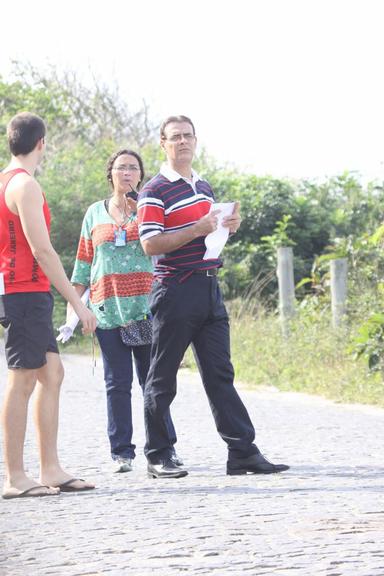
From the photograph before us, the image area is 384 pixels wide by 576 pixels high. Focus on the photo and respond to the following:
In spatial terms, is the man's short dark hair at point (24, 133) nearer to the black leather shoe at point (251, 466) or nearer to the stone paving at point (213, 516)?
the stone paving at point (213, 516)

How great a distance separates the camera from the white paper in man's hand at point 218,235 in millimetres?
7590

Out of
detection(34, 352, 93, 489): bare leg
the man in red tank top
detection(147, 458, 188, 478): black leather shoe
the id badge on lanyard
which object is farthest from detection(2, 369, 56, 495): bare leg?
the id badge on lanyard

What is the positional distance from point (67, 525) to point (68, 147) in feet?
106

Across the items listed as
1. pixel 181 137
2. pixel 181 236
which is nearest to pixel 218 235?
pixel 181 236

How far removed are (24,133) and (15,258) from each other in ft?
2.22

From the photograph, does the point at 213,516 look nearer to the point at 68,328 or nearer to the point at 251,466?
the point at 251,466

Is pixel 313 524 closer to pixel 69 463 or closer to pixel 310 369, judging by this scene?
pixel 69 463

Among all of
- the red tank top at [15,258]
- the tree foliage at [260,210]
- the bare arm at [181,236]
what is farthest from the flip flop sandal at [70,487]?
the tree foliage at [260,210]

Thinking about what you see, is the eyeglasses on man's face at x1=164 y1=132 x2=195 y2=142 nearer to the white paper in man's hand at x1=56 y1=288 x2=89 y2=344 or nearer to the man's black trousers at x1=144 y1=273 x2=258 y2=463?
the man's black trousers at x1=144 y1=273 x2=258 y2=463

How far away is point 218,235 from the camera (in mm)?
7609

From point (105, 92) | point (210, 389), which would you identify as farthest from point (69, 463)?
point (105, 92)

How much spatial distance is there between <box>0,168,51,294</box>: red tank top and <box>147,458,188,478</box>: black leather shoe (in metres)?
1.37

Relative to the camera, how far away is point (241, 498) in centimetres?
686

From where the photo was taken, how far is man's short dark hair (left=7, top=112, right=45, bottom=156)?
7.25 metres
